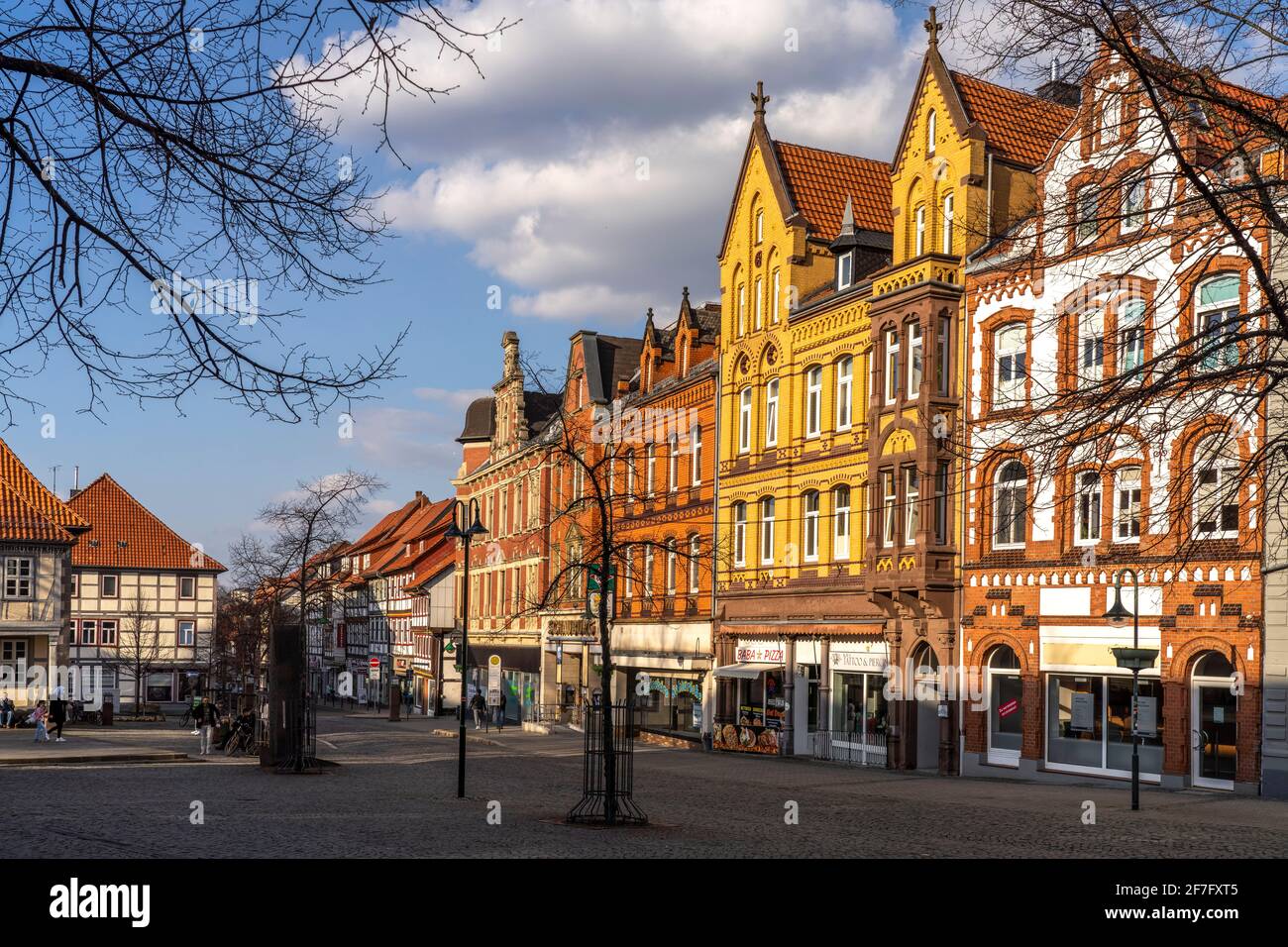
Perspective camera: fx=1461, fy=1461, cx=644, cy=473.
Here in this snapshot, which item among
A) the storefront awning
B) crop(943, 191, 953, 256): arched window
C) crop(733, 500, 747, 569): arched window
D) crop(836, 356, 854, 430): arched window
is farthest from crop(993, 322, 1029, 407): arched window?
crop(733, 500, 747, 569): arched window

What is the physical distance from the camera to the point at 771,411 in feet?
140

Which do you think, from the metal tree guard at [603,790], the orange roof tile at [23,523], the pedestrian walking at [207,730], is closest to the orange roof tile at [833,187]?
the pedestrian walking at [207,730]

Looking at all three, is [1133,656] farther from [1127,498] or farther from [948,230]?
[948,230]

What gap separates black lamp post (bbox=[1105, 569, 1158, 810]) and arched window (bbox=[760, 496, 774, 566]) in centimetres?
1422

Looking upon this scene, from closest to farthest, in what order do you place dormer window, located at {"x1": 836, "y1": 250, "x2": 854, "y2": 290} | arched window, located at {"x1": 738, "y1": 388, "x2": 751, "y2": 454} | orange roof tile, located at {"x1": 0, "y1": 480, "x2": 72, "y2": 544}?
1. dormer window, located at {"x1": 836, "y1": 250, "x2": 854, "y2": 290}
2. arched window, located at {"x1": 738, "y1": 388, "x2": 751, "y2": 454}
3. orange roof tile, located at {"x1": 0, "y1": 480, "x2": 72, "y2": 544}

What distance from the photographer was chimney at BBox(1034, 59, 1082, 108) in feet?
40.9

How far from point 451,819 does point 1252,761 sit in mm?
14974

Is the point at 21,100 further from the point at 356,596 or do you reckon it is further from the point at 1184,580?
the point at 356,596

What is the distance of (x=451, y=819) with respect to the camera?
20812 millimetres

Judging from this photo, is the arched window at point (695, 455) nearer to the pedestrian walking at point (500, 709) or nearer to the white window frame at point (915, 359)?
Answer: the white window frame at point (915, 359)

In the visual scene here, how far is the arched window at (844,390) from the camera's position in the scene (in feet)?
126

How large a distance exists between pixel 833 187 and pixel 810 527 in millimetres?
11031

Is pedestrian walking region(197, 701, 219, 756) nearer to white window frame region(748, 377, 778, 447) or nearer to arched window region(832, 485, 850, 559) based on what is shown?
arched window region(832, 485, 850, 559)
